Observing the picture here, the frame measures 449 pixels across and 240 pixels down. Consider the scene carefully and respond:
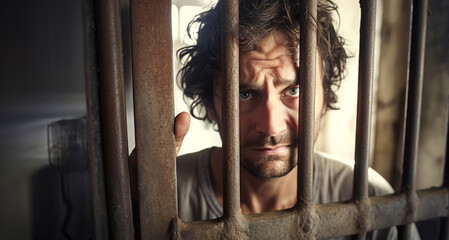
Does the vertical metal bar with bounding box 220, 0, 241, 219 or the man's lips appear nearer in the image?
the vertical metal bar with bounding box 220, 0, 241, 219

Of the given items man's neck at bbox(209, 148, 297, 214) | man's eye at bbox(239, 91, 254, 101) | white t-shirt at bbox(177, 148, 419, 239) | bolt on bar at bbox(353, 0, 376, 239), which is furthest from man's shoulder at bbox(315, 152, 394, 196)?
bolt on bar at bbox(353, 0, 376, 239)

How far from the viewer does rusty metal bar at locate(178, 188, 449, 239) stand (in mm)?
418

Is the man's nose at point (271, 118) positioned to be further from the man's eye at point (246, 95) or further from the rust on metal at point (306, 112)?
the rust on metal at point (306, 112)

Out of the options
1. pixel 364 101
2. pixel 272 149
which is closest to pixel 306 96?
pixel 364 101

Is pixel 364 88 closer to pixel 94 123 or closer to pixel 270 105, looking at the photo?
pixel 270 105

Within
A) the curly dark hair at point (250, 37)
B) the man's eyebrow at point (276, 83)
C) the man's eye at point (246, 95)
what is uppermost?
the curly dark hair at point (250, 37)

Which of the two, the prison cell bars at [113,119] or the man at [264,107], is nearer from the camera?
the prison cell bars at [113,119]

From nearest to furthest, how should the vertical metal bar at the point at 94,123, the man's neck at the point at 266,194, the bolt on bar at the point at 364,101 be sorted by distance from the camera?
the vertical metal bar at the point at 94,123
the bolt on bar at the point at 364,101
the man's neck at the point at 266,194

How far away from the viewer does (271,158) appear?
0.73 m

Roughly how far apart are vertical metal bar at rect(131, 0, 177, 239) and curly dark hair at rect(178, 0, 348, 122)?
26 centimetres

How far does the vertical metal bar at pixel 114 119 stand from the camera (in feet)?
1.12

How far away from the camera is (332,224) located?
0.47m

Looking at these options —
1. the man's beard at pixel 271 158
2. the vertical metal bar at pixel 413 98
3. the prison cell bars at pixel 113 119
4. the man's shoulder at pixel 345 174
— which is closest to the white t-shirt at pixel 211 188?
the man's shoulder at pixel 345 174

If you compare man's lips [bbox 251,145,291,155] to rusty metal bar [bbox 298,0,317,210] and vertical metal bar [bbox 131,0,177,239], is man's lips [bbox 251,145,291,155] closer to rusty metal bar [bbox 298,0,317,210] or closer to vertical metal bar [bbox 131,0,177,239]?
rusty metal bar [bbox 298,0,317,210]
